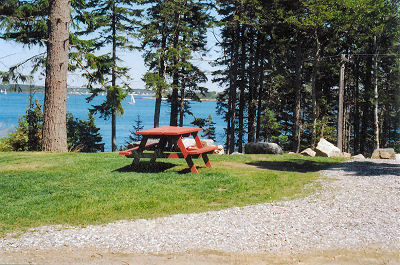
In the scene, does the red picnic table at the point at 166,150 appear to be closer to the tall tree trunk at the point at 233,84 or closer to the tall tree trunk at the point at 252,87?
the tall tree trunk at the point at 233,84

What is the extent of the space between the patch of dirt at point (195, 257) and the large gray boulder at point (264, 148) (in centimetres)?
1046

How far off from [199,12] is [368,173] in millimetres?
19353

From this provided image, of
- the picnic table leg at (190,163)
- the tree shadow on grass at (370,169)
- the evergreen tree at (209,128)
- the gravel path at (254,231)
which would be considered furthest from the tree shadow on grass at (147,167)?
the evergreen tree at (209,128)

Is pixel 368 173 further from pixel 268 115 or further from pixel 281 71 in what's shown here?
pixel 281 71

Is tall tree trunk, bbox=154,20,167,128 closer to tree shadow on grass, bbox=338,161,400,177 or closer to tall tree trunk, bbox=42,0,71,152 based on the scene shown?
tall tree trunk, bbox=42,0,71,152

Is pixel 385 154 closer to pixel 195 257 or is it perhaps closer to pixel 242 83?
pixel 195 257

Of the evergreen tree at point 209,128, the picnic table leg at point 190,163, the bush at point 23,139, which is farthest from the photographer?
the evergreen tree at point 209,128

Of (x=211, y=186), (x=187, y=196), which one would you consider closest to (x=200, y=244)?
(x=187, y=196)

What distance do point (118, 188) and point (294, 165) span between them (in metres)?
6.27

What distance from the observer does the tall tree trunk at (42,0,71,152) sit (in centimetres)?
1220

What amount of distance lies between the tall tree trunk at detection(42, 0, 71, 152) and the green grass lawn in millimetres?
2062

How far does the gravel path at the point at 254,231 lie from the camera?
4508 mm

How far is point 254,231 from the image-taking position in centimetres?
503

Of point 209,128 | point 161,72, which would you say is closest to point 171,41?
point 161,72
